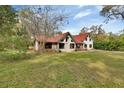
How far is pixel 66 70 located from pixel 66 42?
1.36 ft

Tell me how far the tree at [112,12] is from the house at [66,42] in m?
0.35

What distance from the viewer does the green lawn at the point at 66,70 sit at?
2.82 m

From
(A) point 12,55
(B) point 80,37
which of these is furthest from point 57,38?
(A) point 12,55

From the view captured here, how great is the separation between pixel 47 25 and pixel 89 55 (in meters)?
0.69

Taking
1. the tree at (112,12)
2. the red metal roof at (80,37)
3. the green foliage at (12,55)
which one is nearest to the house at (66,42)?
the red metal roof at (80,37)

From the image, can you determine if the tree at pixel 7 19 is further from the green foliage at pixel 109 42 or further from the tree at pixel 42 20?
the green foliage at pixel 109 42

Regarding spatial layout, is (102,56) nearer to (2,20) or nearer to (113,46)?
(113,46)

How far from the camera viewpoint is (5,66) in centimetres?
310

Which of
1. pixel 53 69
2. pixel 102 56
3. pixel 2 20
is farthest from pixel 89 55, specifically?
pixel 2 20

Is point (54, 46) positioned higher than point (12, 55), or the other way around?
point (54, 46)

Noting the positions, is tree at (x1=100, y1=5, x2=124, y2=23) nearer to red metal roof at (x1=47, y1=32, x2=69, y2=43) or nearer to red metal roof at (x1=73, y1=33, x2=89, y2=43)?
red metal roof at (x1=73, y1=33, x2=89, y2=43)

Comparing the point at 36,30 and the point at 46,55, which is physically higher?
the point at 36,30

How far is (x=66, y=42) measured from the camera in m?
3.24

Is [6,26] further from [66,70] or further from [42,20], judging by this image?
[66,70]
